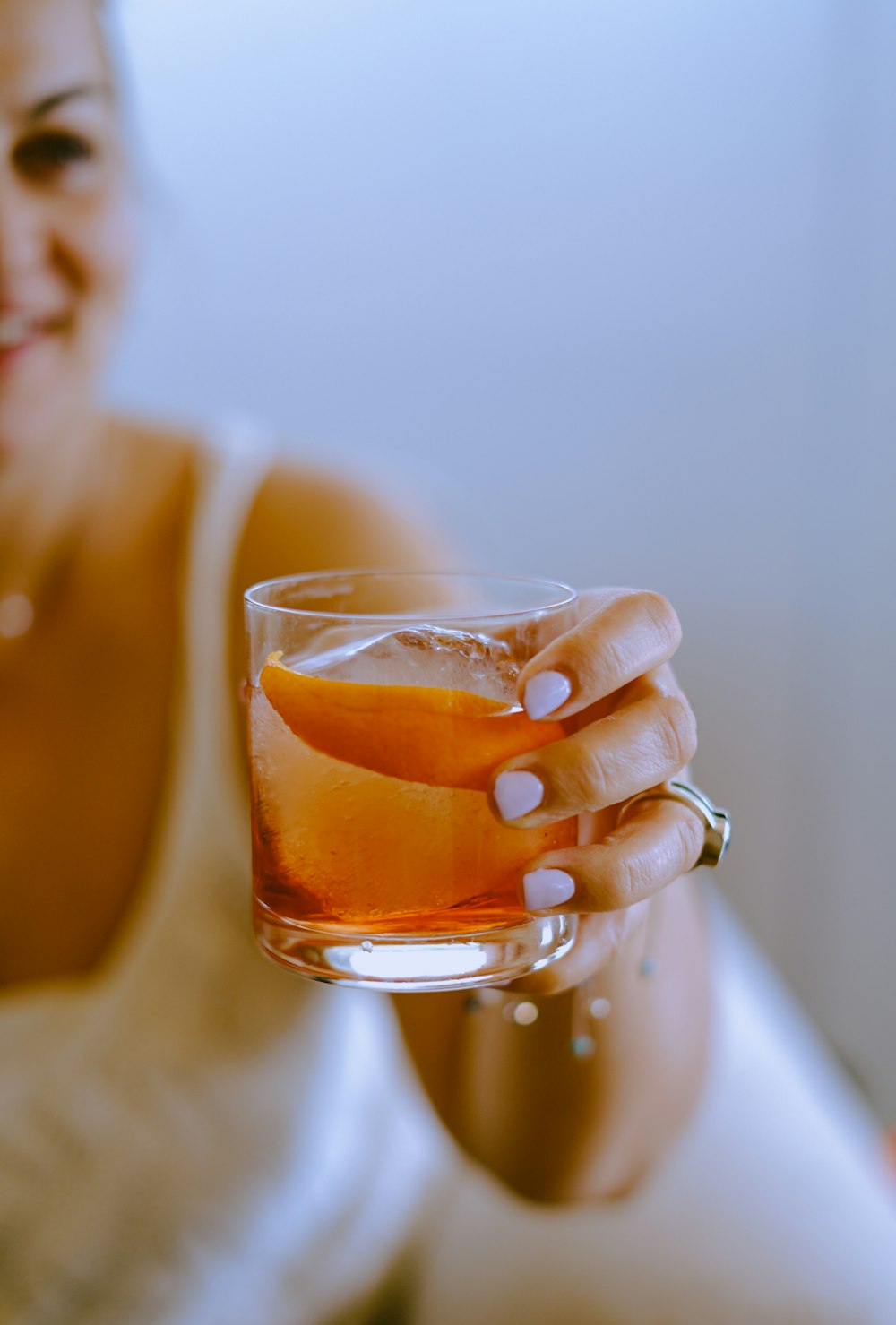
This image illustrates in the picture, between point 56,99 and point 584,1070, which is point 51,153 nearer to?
point 56,99

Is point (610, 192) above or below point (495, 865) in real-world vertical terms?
above

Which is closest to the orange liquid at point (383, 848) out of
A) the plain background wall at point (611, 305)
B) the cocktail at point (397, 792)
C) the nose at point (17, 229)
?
the cocktail at point (397, 792)

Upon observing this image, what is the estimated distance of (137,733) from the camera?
1476 mm

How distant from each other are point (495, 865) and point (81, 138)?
103cm

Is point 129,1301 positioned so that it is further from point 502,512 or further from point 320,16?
point 320,16

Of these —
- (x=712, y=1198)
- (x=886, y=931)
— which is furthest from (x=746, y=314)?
(x=712, y=1198)

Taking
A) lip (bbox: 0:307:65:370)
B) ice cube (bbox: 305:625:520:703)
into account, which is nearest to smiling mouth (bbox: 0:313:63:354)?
lip (bbox: 0:307:65:370)

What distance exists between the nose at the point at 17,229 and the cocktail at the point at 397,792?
2.55 ft

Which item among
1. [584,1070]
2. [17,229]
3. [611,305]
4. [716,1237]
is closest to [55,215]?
[17,229]

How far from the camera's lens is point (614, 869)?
64 centimetres

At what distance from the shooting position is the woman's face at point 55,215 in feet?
4.01

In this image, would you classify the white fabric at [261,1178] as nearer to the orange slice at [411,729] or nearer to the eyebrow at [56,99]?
the eyebrow at [56,99]

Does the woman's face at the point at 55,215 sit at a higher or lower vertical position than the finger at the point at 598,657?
higher

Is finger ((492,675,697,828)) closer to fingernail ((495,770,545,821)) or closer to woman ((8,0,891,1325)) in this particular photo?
fingernail ((495,770,545,821))
